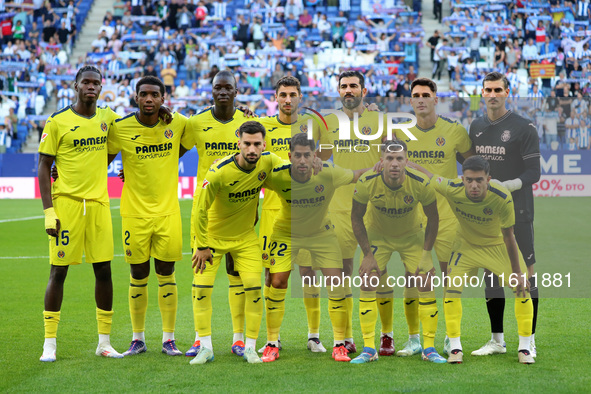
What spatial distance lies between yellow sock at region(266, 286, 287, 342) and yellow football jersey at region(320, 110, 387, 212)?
865 mm

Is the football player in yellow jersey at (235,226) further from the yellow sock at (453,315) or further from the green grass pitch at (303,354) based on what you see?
the yellow sock at (453,315)

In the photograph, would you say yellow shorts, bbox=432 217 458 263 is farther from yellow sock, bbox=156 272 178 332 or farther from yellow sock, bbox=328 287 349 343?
yellow sock, bbox=156 272 178 332

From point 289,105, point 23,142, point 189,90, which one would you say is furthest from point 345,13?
point 289,105

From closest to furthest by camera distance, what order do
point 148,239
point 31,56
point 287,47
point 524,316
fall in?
1. point 524,316
2. point 148,239
3. point 287,47
4. point 31,56

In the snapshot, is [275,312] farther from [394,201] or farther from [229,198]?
[394,201]

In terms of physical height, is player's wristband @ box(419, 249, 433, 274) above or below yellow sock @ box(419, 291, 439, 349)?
above

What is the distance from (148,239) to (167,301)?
0.56 meters

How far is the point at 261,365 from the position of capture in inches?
224

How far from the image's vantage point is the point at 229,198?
19.4 feet

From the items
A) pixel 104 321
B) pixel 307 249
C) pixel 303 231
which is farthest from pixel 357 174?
pixel 104 321

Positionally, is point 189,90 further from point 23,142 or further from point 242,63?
point 23,142

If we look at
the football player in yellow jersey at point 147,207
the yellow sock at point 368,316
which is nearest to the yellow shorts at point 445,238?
the yellow sock at point 368,316

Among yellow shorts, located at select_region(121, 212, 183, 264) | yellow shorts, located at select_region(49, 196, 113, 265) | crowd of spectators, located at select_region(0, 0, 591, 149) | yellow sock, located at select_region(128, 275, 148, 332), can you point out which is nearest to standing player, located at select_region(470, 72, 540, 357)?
yellow shorts, located at select_region(121, 212, 183, 264)

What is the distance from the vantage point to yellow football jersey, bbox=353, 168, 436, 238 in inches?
230
